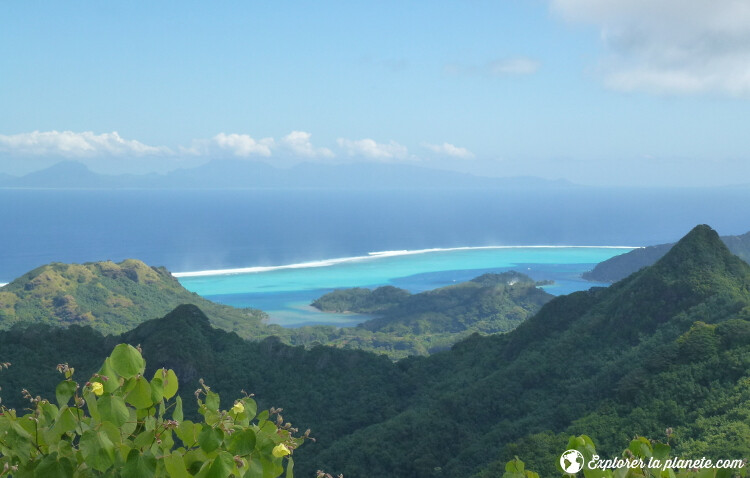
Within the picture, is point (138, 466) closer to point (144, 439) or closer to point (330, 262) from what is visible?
point (144, 439)

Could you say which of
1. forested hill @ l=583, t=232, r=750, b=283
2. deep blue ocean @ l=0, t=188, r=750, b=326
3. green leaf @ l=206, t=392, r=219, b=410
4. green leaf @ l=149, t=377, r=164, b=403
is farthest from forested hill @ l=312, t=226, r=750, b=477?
forested hill @ l=583, t=232, r=750, b=283

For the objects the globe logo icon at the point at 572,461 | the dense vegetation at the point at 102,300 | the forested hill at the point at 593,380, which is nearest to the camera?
the globe logo icon at the point at 572,461

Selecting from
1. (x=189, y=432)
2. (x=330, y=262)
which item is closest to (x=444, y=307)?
(x=330, y=262)

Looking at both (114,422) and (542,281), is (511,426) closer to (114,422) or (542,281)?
(114,422)

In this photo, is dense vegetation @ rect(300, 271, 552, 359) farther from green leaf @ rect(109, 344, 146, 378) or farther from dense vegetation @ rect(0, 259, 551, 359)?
green leaf @ rect(109, 344, 146, 378)

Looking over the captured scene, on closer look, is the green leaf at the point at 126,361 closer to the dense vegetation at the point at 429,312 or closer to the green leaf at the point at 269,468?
the green leaf at the point at 269,468

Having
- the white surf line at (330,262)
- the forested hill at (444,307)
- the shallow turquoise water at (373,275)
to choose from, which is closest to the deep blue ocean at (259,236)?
the white surf line at (330,262)

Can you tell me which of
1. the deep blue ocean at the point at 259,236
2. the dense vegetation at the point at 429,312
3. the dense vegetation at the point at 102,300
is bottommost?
the dense vegetation at the point at 429,312

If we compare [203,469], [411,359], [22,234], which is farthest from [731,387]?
[22,234]
